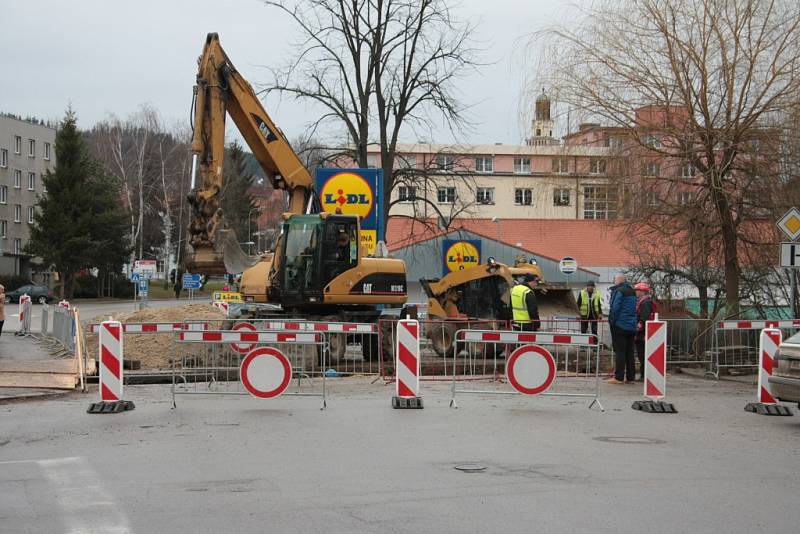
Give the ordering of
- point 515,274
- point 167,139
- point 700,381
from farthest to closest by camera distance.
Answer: point 167,139, point 515,274, point 700,381

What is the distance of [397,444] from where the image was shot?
1031 cm

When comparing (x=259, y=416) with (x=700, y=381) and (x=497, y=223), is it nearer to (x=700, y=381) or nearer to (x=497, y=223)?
(x=700, y=381)

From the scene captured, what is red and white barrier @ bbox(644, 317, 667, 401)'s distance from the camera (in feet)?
46.2

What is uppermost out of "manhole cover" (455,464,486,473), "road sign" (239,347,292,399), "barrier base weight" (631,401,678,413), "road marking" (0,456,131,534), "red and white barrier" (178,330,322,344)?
"red and white barrier" (178,330,322,344)

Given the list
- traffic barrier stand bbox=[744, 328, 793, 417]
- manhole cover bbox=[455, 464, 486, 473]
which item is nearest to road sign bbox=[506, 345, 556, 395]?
traffic barrier stand bbox=[744, 328, 793, 417]

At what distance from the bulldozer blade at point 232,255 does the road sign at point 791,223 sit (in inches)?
408

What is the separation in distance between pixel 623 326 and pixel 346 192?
695 centimetres

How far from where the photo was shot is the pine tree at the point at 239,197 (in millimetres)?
89625

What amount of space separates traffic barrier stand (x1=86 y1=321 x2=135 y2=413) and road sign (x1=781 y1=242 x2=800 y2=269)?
1119 cm

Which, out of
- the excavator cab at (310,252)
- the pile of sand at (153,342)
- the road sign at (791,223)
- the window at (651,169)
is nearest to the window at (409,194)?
the pile of sand at (153,342)

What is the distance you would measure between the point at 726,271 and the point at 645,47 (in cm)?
480

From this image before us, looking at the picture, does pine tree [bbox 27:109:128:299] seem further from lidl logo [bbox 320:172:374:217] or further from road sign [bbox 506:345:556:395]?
road sign [bbox 506:345:556:395]

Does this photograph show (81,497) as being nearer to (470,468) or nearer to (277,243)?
(470,468)

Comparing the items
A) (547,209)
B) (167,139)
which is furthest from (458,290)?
(167,139)
